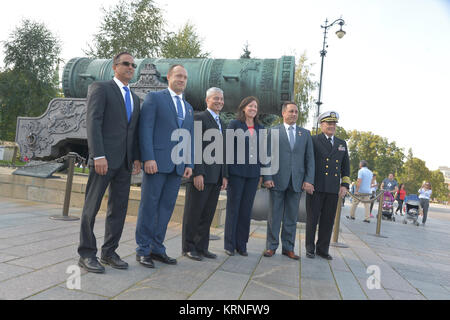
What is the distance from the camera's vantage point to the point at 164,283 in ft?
8.20

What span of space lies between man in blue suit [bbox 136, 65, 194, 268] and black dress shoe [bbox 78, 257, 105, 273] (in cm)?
40

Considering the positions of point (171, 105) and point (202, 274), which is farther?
point (171, 105)

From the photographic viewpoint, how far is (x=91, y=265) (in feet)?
8.61

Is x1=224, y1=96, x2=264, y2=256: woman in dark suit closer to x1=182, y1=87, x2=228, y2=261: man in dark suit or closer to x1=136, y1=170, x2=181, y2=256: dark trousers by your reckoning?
x1=182, y1=87, x2=228, y2=261: man in dark suit

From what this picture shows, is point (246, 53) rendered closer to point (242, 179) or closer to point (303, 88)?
point (303, 88)

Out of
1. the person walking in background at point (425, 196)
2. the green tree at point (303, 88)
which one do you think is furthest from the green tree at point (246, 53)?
the person walking in background at point (425, 196)

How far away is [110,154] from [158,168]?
0.45 m

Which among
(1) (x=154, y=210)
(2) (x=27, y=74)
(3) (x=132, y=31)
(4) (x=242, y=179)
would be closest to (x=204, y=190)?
(4) (x=242, y=179)

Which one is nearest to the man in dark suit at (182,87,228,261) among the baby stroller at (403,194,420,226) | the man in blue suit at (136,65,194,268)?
the man in blue suit at (136,65,194,268)

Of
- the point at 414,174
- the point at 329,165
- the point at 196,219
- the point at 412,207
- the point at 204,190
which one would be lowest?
the point at 412,207

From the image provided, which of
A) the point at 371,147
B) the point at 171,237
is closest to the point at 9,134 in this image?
the point at 171,237

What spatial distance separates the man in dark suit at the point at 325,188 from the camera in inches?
159
